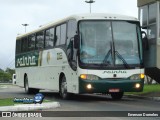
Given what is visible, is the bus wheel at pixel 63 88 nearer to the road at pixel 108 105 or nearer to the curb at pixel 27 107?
the road at pixel 108 105

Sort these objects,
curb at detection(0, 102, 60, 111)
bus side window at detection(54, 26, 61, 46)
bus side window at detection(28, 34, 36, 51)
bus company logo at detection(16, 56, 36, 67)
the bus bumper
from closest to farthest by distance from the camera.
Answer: curb at detection(0, 102, 60, 111)
the bus bumper
bus side window at detection(54, 26, 61, 46)
bus side window at detection(28, 34, 36, 51)
bus company logo at detection(16, 56, 36, 67)

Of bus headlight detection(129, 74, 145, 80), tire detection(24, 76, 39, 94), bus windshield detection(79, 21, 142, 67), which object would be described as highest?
bus windshield detection(79, 21, 142, 67)

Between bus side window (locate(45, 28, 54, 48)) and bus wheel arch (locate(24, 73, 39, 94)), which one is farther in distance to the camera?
bus wheel arch (locate(24, 73, 39, 94))

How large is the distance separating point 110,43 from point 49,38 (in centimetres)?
503

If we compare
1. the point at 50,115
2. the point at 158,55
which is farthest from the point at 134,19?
the point at 50,115

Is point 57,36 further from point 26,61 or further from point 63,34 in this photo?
point 26,61

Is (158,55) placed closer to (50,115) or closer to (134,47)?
(134,47)

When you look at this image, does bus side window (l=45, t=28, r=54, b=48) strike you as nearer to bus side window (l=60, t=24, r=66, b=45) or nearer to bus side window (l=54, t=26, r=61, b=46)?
bus side window (l=54, t=26, r=61, b=46)

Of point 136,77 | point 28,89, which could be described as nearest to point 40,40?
point 28,89

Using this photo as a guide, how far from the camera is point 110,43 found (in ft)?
68.1

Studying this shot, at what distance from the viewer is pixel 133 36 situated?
21.2 metres

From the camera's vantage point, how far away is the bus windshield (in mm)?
20562

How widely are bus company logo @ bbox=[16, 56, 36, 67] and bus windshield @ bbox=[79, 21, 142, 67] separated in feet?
25.7

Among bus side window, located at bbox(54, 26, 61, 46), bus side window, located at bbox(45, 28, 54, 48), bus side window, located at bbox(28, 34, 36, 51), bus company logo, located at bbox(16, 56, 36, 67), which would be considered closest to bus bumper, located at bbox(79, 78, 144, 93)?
bus side window, located at bbox(54, 26, 61, 46)
